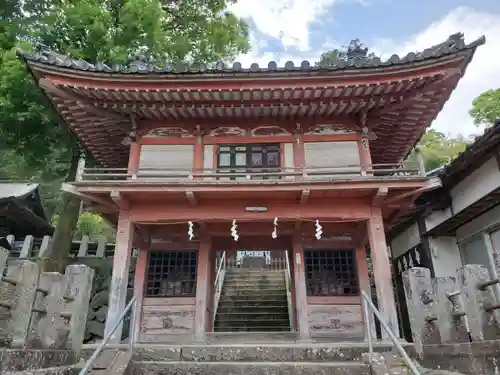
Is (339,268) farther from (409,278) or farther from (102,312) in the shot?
(102,312)

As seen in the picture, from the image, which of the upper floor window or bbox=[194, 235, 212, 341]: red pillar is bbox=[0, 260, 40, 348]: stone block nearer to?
bbox=[194, 235, 212, 341]: red pillar

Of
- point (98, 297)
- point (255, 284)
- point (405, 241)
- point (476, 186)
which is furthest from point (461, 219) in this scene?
point (98, 297)

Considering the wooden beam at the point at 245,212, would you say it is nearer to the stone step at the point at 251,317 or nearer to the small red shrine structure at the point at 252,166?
the small red shrine structure at the point at 252,166

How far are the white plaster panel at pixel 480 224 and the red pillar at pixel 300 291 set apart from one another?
4513mm

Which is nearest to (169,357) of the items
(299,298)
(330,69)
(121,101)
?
(299,298)

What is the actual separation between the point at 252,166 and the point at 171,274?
402cm

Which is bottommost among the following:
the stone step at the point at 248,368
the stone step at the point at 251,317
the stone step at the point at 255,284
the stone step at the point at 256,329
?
the stone step at the point at 248,368

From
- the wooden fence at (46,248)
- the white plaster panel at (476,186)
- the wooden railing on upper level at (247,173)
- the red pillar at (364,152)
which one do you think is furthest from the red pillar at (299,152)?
the wooden fence at (46,248)

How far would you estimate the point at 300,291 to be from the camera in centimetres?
1053

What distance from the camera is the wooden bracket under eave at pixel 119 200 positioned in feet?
30.5

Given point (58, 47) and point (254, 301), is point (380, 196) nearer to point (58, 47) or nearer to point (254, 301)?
point (254, 301)

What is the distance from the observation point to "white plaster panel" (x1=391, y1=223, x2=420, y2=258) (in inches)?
495

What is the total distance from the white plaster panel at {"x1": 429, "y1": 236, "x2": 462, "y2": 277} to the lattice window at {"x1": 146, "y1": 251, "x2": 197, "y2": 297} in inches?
279

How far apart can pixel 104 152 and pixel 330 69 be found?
25.5 feet
